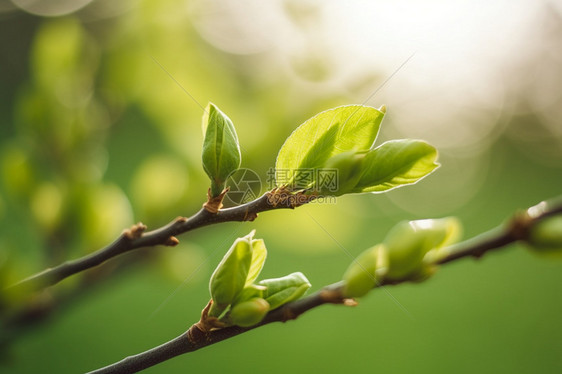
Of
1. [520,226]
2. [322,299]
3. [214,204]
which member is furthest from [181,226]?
[520,226]

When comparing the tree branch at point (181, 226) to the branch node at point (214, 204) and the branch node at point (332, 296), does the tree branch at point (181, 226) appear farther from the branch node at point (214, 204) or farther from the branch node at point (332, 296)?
the branch node at point (332, 296)

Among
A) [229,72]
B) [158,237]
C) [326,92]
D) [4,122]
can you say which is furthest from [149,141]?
[158,237]

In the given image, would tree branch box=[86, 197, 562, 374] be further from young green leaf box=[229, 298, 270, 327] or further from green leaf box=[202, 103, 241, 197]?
green leaf box=[202, 103, 241, 197]

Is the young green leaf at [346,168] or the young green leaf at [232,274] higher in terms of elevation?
the young green leaf at [346,168]
